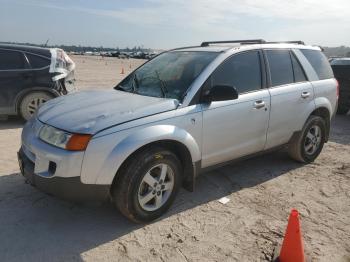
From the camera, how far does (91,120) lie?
3.41 m

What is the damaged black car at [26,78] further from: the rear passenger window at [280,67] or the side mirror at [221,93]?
the side mirror at [221,93]

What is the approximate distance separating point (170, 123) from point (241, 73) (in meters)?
1.34

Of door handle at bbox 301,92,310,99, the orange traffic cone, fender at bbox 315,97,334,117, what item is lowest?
the orange traffic cone

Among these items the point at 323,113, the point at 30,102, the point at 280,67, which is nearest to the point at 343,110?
the point at 323,113

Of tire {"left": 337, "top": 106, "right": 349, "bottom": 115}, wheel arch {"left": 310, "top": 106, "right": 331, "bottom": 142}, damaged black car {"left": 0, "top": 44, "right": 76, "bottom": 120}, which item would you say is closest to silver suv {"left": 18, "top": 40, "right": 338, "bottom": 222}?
wheel arch {"left": 310, "top": 106, "right": 331, "bottom": 142}

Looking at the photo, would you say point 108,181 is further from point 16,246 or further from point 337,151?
point 337,151

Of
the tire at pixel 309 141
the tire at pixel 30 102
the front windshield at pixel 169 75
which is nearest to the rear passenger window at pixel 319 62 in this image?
the tire at pixel 309 141

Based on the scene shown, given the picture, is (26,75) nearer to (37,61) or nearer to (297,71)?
(37,61)

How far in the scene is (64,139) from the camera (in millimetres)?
3322

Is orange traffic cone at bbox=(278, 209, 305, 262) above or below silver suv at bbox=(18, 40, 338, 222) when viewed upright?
below

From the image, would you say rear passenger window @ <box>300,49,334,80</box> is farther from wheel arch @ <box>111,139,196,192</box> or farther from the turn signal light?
the turn signal light

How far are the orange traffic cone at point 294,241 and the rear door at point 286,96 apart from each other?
1.93m

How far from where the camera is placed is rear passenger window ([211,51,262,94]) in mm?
4276

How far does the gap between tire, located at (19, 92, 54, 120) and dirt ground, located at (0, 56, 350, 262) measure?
270cm
